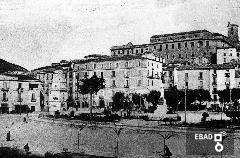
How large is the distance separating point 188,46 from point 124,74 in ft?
62.4

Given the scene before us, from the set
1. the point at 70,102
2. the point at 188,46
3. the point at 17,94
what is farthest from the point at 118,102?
the point at 188,46

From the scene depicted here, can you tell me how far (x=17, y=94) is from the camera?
4169 cm

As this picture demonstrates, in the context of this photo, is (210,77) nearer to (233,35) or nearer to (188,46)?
(188,46)

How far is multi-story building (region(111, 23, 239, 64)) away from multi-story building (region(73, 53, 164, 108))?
38.3ft

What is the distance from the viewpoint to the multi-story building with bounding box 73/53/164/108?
4653 cm

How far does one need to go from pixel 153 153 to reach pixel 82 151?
3384 mm

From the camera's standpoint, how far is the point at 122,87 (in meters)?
47.5

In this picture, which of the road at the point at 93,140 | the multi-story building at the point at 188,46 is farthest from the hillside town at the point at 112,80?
the road at the point at 93,140

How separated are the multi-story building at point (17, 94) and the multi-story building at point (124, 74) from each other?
5.93m

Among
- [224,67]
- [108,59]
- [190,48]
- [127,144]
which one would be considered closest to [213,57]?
[190,48]

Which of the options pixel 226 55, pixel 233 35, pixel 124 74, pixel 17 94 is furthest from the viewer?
pixel 233 35

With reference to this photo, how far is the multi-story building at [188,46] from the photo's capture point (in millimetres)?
60719

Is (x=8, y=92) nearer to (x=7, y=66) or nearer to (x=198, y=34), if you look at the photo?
(x=7, y=66)

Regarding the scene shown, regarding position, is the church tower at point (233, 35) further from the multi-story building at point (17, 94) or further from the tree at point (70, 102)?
the multi-story building at point (17, 94)
